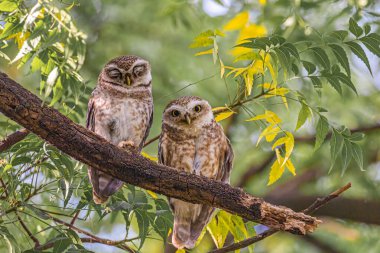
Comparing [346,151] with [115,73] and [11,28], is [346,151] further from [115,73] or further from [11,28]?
[11,28]

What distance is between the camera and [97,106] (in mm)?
3977

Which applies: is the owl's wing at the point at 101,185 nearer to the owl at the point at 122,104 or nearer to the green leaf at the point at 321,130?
the owl at the point at 122,104

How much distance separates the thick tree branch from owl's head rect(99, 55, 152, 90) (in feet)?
2.34

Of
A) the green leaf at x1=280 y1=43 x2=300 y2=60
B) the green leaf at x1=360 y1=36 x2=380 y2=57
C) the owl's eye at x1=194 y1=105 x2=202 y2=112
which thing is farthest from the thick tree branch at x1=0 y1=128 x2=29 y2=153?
the green leaf at x1=360 y1=36 x2=380 y2=57

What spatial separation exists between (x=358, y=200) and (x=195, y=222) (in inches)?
65.6

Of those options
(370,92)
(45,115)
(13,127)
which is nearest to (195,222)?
(13,127)

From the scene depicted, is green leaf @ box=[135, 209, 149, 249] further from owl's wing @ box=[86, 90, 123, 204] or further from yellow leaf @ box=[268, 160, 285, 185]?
yellow leaf @ box=[268, 160, 285, 185]

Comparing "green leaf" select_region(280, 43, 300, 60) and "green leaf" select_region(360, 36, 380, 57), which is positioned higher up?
"green leaf" select_region(360, 36, 380, 57)

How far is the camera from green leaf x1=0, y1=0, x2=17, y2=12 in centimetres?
308

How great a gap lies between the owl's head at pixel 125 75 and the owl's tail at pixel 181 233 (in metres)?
0.74

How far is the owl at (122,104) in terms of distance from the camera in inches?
155

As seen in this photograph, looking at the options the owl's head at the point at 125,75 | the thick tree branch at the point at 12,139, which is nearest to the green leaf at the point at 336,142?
the owl's head at the point at 125,75

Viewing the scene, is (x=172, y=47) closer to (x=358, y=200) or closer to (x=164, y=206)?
(x=358, y=200)

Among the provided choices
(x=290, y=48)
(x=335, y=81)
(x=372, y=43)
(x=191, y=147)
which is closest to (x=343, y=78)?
Answer: (x=335, y=81)
